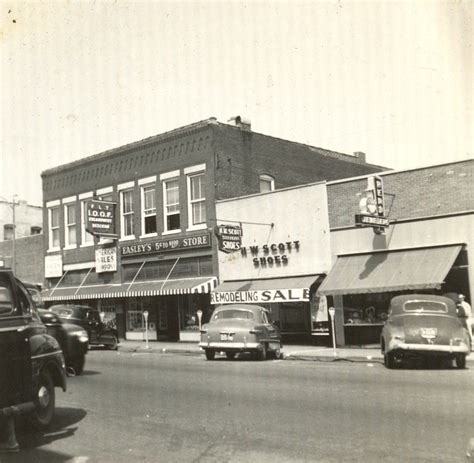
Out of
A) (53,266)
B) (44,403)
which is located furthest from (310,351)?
(53,266)

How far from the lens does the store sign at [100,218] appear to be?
28891 mm

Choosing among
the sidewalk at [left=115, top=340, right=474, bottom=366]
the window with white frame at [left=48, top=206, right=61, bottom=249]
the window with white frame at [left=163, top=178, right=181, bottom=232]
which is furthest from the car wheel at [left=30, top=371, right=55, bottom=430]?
the window with white frame at [left=48, top=206, right=61, bottom=249]

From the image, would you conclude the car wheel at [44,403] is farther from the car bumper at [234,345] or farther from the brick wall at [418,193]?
the brick wall at [418,193]

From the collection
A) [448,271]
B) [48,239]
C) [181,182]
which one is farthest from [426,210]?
[48,239]

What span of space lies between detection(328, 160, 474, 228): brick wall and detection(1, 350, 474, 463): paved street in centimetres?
842

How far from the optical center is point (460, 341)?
14.9 m

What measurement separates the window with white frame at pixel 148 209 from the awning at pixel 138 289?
2391 mm

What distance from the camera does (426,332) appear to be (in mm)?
14930

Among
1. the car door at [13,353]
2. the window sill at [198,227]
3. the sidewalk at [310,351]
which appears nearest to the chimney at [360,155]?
the window sill at [198,227]

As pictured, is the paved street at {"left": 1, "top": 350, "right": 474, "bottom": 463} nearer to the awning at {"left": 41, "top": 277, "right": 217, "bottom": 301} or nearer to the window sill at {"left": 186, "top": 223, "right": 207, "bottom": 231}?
the awning at {"left": 41, "top": 277, "right": 217, "bottom": 301}

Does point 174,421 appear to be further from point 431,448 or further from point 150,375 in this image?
point 150,375

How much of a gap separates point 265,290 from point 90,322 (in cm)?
639

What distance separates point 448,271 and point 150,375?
10.2m

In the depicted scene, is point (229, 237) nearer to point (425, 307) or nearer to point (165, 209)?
point (165, 209)
